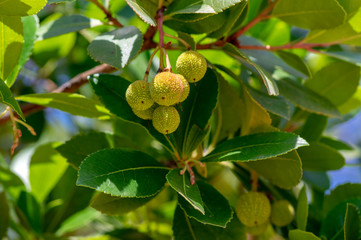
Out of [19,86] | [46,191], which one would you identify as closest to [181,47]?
[46,191]

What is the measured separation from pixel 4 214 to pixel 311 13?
46.1 inches

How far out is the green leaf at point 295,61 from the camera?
133 centimetres

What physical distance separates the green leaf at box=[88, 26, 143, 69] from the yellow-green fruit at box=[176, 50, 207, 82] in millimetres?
114

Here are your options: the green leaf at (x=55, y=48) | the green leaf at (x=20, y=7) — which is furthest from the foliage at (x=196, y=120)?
the green leaf at (x=55, y=48)

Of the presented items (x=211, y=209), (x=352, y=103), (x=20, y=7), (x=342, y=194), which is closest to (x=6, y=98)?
(x=20, y=7)

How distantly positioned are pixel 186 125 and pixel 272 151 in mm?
273

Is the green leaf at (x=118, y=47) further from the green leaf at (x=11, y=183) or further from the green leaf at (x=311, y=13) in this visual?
the green leaf at (x=11, y=183)

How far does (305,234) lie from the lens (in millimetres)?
1077

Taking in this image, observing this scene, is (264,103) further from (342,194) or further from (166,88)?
(342,194)

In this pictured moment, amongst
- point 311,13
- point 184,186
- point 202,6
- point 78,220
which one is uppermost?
point 202,6

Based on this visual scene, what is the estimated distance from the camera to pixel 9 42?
112 cm

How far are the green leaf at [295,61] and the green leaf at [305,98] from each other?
5 cm

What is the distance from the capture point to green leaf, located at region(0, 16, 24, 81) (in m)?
1.08

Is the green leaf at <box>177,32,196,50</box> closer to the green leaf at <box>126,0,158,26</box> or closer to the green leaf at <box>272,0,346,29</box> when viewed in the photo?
the green leaf at <box>126,0,158,26</box>
